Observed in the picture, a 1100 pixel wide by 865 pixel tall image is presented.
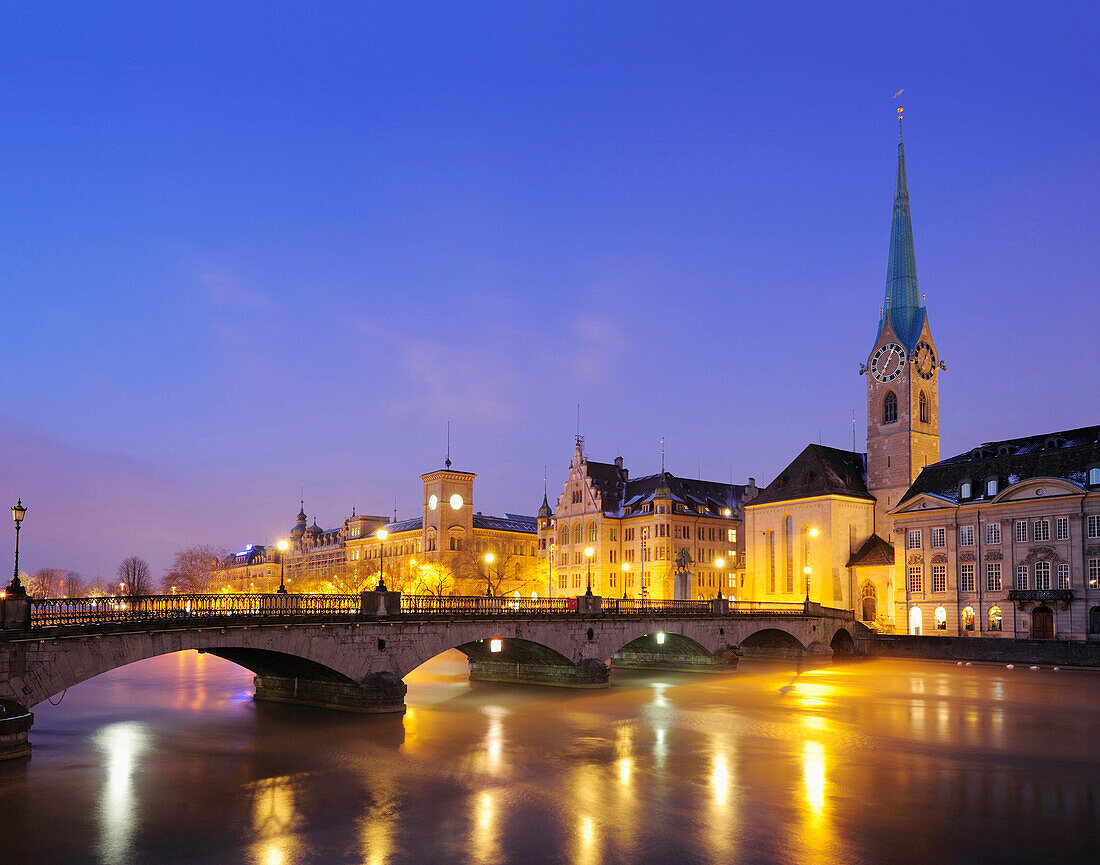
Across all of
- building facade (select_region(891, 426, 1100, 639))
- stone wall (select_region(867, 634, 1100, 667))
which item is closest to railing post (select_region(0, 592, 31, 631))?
stone wall (select_region(867, 634, 1100, 667))

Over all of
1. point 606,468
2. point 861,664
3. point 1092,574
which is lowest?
point 861,664

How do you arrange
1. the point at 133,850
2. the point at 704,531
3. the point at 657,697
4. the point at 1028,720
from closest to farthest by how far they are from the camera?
the point at 133,850
the point at 1028,720
the point at 657,697
the point at 704,531

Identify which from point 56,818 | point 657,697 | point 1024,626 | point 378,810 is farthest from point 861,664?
point 56,818

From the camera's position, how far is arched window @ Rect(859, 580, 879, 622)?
96875mm

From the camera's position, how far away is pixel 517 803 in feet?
85.4

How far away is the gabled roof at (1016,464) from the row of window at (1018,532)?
2.81 meters

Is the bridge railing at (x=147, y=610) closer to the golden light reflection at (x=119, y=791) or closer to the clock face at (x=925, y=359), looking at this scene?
the golden light reflection at (x=119, y=791)

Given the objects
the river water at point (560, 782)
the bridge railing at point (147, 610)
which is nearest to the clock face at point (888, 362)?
the river water at point (560, 782)

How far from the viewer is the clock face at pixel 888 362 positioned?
10519 centimetres

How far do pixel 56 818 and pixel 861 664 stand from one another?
6331 cm

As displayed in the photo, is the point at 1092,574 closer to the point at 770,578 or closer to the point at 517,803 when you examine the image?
the point at 770,578

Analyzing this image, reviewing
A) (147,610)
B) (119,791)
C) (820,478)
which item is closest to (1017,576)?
(820,478)

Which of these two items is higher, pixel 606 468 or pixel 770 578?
pixel 606 468

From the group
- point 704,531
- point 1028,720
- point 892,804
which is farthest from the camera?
point 704,531
